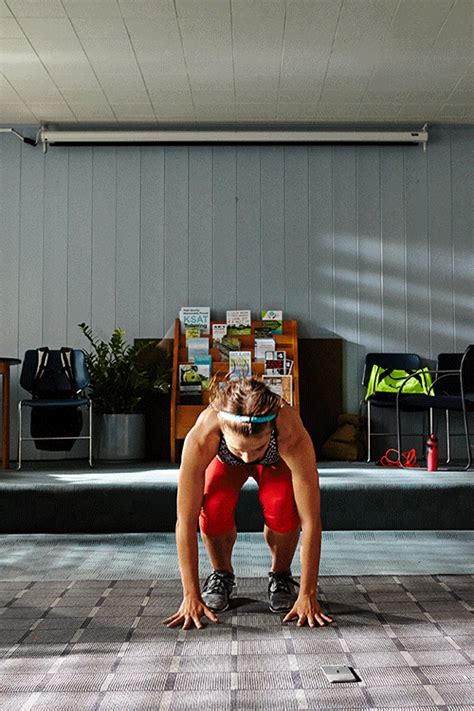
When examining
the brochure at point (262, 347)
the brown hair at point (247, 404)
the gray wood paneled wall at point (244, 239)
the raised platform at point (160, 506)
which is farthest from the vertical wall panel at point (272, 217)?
the brown hair at point (247, 404)

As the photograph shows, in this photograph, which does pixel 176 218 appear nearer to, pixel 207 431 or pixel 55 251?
pixel 55 251

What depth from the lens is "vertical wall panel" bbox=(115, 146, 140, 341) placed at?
19.8 ft

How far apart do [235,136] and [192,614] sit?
4517 mm

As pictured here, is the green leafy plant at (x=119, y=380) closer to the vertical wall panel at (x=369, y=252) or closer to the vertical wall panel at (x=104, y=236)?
the vertical wall panel at (x=104, y=236)

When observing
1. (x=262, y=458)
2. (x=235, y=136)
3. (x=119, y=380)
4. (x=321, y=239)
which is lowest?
(x=262, y=458)

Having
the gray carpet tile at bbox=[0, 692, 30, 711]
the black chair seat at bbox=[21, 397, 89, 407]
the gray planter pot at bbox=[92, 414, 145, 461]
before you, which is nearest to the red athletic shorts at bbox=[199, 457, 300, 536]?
the gray carpet tile at bbox=[0, 692, 30, 711]

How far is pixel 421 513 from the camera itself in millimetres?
3840

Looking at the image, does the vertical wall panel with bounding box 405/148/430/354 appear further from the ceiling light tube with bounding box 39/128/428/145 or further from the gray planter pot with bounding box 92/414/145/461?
the gray planter pot with bounding box 92/414/145/461

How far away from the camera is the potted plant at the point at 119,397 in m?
5.41

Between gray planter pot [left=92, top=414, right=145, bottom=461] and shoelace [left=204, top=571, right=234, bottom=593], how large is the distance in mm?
3080

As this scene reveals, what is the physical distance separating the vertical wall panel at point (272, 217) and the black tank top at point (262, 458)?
3795mm

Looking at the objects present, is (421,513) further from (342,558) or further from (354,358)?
(354,358)

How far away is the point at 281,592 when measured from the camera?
2.34 m

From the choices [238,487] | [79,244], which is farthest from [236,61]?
[238,487]
